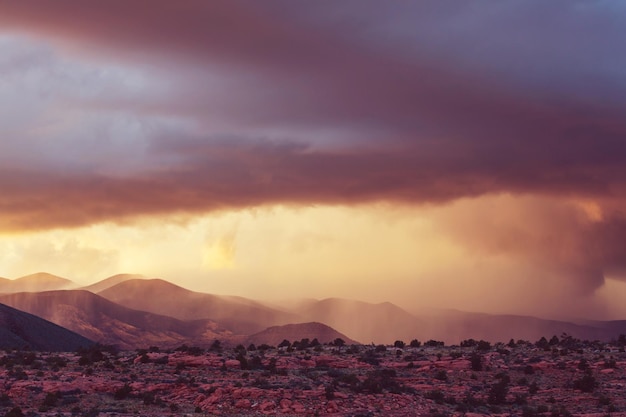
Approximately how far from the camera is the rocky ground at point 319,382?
6109 cm

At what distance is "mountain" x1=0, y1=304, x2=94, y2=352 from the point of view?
544 ft

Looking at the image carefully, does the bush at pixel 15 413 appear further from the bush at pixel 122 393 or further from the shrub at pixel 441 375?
the shrub at pixel 441 375

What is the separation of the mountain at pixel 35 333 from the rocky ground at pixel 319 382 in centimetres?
8709

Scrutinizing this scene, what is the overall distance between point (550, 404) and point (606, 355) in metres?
17.5

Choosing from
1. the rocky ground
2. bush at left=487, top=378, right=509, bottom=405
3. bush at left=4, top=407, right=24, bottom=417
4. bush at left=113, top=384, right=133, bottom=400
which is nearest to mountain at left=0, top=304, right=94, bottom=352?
the rocky ground

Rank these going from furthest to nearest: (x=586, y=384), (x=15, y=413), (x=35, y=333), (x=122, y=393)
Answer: (x=35, y=333), (x=586, y=384), (x=122, y=393), (x=15, y=413)

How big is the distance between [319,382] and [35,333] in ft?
411

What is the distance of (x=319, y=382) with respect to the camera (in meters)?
67.4

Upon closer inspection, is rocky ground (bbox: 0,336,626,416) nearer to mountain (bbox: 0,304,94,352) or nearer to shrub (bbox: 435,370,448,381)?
shrub (bbox: 435,370,448,381)

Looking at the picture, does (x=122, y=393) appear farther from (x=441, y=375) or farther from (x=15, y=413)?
(x=441, y=375)

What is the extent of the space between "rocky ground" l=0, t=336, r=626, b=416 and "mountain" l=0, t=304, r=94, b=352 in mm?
87085

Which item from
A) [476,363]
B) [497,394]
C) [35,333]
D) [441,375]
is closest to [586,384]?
[497,394]

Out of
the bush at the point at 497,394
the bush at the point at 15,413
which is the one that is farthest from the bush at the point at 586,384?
the bush at the point at 15,413

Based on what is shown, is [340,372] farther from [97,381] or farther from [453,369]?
[97,381]
